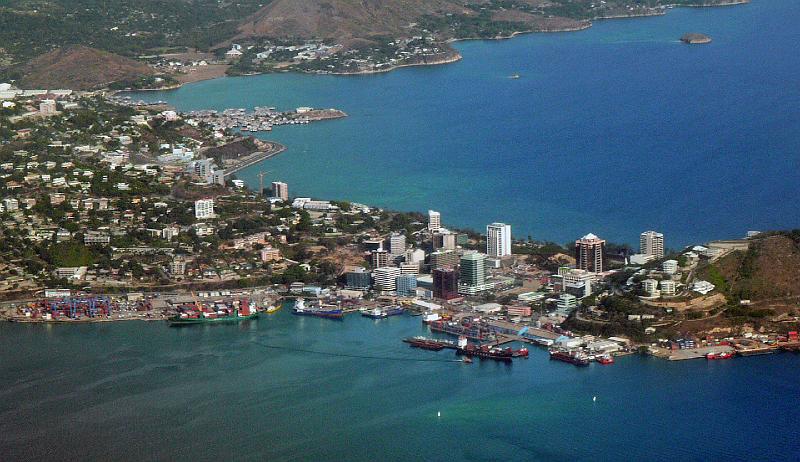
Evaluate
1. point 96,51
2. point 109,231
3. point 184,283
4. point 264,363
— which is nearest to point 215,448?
point 264,363

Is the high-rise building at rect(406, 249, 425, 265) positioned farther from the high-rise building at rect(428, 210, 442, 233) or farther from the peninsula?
the peninsula

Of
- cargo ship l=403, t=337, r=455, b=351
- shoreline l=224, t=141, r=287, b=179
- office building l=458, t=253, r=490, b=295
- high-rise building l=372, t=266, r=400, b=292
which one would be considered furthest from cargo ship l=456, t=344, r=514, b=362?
shoreline l=224, t=141, r=287, b=179

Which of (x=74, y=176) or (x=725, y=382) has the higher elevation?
(x=74, y=176)

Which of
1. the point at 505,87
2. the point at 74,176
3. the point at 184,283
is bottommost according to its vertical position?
the point at 184,283

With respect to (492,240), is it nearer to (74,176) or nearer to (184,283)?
(184,283)

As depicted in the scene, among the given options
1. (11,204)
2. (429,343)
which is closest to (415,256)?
(429,343)

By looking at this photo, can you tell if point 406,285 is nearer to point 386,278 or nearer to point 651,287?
point 386,278
